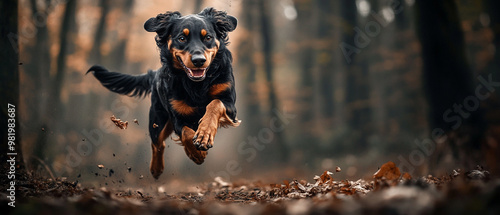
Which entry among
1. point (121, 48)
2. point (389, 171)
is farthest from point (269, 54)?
point (389, 171)

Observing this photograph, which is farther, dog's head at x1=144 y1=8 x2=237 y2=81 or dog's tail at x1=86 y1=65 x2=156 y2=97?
dog's tail at x1=86 y1=65 x2=156 y2=97

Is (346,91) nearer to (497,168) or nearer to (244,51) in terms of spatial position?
(244,51)

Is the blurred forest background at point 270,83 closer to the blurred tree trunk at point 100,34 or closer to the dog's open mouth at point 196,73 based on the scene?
the blurred tree trunk at point 100,34

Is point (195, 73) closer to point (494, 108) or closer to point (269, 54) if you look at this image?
point (494, 108)

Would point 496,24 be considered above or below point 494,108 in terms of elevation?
above

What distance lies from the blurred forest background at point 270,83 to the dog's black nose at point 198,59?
5.43 m

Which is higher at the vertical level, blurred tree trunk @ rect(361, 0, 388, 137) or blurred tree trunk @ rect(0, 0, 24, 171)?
blurred tree trunk @ rect(361, 0, 388, 137)

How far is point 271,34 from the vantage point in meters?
15.1

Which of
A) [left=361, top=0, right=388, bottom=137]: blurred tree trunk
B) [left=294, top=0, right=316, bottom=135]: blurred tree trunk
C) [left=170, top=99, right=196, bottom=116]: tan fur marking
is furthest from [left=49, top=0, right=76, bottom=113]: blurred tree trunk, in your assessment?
[left=361, top=0, right=388, bottom=137]: blurred tree trunk

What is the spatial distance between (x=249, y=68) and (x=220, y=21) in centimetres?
1311

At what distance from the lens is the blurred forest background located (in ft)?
37.3

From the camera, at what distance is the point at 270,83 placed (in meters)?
14.5

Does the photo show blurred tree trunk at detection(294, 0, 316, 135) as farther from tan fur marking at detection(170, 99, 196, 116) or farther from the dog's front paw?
the dog's front paw

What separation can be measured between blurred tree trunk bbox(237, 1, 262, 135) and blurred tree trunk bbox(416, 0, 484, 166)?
10191mm
